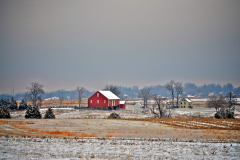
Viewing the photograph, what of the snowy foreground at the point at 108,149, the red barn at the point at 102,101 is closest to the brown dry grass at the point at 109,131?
the snowy foreground at the point at 108,149

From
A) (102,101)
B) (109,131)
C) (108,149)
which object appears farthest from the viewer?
(102,101)

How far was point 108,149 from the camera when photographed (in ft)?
57.3

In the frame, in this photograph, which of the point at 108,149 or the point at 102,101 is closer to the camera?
the point at 108,149

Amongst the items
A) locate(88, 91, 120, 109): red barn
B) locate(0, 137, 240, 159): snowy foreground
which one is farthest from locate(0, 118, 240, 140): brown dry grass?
locate(88, 91, 120, 109): red barn

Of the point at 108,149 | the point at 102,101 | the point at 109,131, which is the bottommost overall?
the point at 109,131

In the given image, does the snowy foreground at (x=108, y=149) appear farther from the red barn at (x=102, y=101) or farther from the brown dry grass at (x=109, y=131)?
the red barn at (x=102, y=101)

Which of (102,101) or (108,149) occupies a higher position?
(102,101)

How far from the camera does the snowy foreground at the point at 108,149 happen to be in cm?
1542

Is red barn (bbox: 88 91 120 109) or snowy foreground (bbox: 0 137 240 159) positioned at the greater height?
red barn (bbox: 88 91 120 109)

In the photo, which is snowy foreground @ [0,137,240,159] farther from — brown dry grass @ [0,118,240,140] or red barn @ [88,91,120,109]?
red barn @ [88,91,120,109]

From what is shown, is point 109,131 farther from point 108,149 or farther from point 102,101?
point 102,101

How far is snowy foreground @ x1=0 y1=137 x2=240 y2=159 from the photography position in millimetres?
15422

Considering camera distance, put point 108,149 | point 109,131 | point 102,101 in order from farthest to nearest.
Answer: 1. point 102,101
2. point 109,131
3. point 108,149


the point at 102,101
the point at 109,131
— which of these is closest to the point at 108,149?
the point at 109,131
